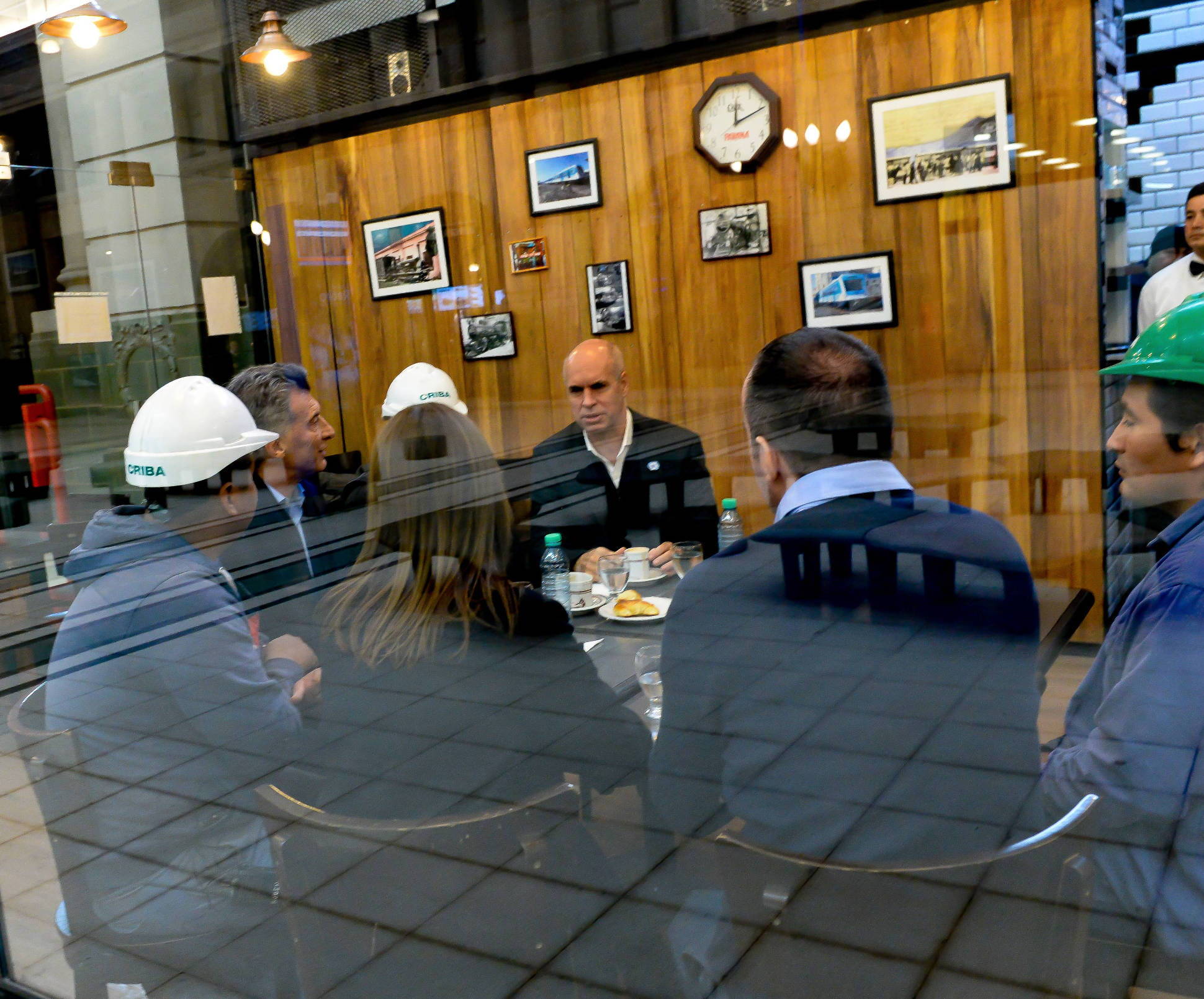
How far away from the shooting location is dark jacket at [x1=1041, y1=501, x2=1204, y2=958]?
29.8 inches

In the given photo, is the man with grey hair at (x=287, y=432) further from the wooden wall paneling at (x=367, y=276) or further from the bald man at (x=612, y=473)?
the bald man at (x=612, y=473)

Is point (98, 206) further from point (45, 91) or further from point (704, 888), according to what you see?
point (704, 888)

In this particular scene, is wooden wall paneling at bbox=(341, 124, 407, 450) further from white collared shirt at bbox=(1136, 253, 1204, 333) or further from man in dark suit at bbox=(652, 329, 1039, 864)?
white collared shirt at bbox=(1136, 253, 1204, 333)

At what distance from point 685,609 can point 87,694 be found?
1.24m

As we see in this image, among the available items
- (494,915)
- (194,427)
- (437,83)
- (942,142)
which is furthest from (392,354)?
(494,915)

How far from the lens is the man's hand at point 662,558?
1.39 m

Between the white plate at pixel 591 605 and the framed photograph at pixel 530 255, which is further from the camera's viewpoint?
the framed photograph at pixel 530 255

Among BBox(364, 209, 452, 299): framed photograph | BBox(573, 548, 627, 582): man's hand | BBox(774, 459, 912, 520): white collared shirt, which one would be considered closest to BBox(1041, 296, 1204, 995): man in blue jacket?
BBox(774, 459, 912, 520): white collared shirt

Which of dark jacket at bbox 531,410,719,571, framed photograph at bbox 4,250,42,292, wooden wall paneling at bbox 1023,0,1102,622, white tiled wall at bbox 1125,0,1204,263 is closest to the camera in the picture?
white tiled wall at bbox 1125,0,1204,263

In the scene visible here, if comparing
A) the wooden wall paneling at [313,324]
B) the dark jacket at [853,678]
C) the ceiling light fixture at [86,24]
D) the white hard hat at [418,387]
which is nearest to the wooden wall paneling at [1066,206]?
the dark jacket at [853,678]

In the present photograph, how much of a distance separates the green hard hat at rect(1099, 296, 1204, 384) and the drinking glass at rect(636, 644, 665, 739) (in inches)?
22.7

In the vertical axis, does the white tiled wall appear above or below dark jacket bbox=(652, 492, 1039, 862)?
above

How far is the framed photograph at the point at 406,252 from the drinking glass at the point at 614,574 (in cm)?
109

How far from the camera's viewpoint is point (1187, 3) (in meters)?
1.00
